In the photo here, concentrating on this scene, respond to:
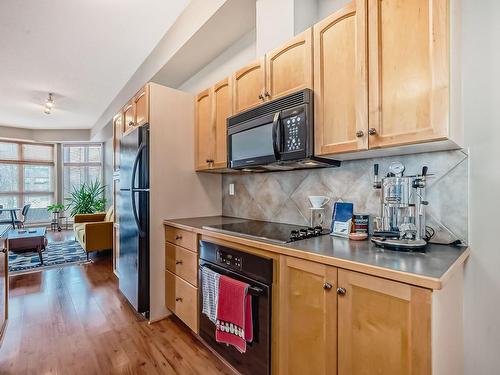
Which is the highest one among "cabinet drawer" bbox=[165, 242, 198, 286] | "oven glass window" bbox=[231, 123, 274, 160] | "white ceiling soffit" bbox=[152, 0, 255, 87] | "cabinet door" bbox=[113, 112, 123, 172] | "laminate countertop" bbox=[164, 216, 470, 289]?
"white ceiling soffit" bbox=[152, 0, 255, 87]

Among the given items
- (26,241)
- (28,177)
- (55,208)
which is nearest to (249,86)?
(26,241)

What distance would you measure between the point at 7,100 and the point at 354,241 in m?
6.65

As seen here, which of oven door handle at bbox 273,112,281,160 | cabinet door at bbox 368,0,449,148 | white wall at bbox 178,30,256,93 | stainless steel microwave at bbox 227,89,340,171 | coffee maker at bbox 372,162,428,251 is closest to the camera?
cabinet door at bbox 368,0,449,148

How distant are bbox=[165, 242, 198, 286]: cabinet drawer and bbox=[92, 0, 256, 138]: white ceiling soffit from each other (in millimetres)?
1946

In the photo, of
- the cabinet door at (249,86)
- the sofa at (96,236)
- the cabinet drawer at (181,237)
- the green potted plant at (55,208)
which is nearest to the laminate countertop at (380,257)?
the cabinet drawer at (181,237)

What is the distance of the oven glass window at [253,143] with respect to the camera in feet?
5.83

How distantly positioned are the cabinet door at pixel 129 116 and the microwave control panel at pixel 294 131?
1.86 metres

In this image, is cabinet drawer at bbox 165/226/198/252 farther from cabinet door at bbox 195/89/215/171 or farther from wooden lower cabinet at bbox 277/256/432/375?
wooden lower cabinet at bbox 277/256/432/375

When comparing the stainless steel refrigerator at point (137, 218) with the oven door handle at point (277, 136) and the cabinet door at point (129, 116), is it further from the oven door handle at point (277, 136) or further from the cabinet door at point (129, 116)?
the oven door handle at point (277, 136)

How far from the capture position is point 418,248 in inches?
46.4

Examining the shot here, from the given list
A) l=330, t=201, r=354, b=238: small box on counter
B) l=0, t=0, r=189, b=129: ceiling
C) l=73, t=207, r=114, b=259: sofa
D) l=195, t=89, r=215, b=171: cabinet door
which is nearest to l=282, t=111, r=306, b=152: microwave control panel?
l=330, t=201, r=354, b=238: small box on counter

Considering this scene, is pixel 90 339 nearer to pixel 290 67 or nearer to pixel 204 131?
pixel 204 131

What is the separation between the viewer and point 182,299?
2195 millimetres

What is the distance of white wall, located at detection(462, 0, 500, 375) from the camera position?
3.89ft
